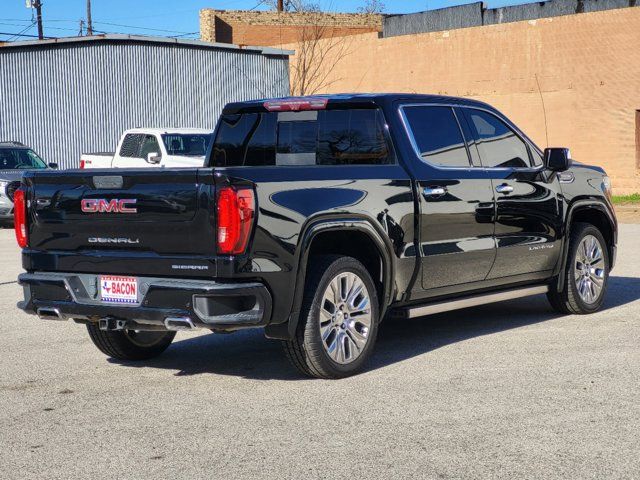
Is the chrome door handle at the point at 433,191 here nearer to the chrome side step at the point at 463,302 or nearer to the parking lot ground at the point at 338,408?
the chrome side step at the point at 463,302

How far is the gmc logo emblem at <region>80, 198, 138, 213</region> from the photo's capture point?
6.76 meters

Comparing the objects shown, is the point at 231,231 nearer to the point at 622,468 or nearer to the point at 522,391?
the point at 522,391

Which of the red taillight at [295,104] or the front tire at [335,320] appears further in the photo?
the red taillight at [295,104]

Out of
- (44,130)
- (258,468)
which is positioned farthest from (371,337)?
(44,130)

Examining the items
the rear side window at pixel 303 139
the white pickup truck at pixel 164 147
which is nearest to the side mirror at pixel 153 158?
the white pickup truck at pixel 164 147

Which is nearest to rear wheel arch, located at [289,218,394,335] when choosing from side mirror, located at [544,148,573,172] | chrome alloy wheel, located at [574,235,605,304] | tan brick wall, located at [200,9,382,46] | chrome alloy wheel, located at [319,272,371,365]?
chrome alloy wheel, located at [319,272,371,365]

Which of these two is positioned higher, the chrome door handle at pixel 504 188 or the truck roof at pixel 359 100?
the truck roof at pixel 359 100

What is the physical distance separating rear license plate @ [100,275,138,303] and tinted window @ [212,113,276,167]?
204cm

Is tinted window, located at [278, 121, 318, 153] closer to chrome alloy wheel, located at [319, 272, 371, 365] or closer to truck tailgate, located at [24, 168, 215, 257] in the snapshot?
chrome alloy wheel, located at [319, 272, 371, 365]

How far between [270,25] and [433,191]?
44376mm

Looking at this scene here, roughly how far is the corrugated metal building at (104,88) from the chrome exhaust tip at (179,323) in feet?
91.4

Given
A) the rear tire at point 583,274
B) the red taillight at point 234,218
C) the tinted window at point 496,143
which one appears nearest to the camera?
the red taillight at point 234,218

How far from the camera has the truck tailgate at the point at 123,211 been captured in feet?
21.4

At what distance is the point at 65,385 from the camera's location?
23.5 ft
